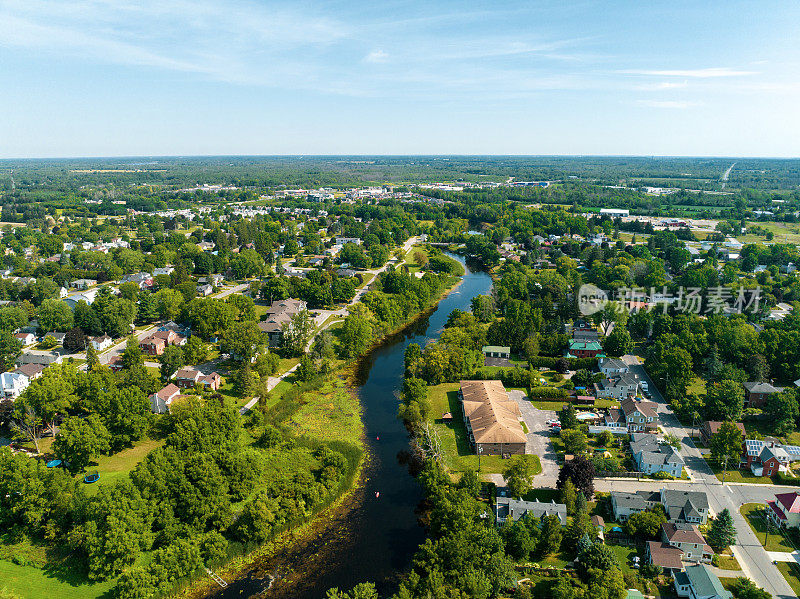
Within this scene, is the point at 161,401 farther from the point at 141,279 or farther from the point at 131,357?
the point at 141,279

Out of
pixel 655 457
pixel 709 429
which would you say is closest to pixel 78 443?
pixel 655 457

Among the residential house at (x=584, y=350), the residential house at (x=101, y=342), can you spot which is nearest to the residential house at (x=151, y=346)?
the residential house at (x=101, y=342)

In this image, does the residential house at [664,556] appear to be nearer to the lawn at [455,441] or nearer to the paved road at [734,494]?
the paved road at [734,494]

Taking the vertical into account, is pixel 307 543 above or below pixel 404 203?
below

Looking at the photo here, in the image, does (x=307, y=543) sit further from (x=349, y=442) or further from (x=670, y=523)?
(x=670, y=523)

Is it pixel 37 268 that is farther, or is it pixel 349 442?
pixel 37 268

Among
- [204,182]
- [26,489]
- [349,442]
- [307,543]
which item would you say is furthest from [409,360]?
[204,182]
